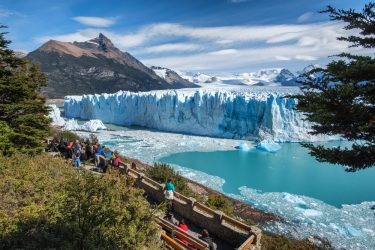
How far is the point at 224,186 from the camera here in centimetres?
1798

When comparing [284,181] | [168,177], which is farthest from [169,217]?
[284,181]

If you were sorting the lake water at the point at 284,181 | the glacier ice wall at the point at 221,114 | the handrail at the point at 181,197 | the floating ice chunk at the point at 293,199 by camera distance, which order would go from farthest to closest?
the glacier ice wall at the point at 221,114 < the floating ice chunk at the point at 293,199 < the lake water at the point at 284,181 < the handrail at the point at 181,197

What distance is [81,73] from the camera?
4781 inches

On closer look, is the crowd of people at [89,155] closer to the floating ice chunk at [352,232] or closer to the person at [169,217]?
the person at [169,217]

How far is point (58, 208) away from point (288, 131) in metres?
29.5

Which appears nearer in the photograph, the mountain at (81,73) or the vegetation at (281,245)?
the vegetation at (281,245)

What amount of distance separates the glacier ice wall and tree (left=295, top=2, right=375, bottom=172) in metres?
24.9

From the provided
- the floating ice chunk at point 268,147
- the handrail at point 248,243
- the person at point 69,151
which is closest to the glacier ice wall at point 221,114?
the floating ice chunk at point 268,147

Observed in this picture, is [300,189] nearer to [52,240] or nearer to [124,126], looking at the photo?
[52,240]

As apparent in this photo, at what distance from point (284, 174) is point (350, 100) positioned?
59.1ft

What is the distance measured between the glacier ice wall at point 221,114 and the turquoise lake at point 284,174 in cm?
405

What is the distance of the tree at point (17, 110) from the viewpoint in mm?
10773

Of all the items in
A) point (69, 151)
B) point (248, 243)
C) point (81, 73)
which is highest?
point (81, 73)

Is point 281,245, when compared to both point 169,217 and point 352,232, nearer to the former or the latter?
point 169,217
